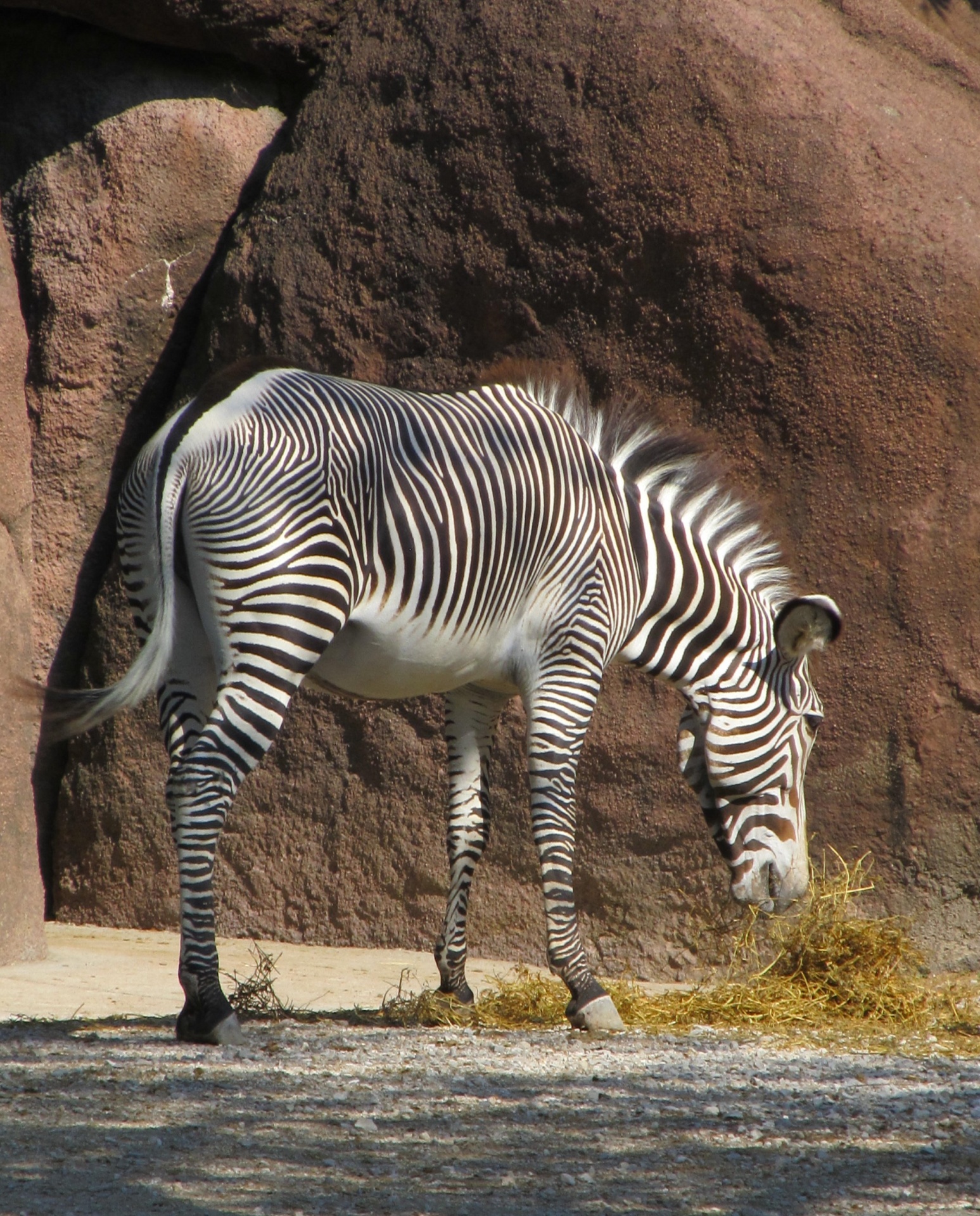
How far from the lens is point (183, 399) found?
719 centimetres

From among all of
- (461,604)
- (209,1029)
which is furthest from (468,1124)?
(461,604)

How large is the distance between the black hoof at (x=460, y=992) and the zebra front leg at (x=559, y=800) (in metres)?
0.45

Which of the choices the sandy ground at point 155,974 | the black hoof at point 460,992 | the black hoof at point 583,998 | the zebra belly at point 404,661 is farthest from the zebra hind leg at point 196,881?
the black hoof at point 583,998

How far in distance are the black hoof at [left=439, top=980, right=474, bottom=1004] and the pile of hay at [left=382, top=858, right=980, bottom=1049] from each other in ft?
0.23

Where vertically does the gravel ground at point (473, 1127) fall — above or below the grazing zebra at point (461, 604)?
below

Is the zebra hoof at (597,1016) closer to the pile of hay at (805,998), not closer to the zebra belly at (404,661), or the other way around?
the pile of hay at (805,998)

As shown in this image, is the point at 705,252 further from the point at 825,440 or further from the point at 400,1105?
the point at 400,1105

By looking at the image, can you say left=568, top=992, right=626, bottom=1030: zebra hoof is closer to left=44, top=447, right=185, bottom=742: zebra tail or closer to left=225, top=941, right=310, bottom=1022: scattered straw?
left=225, top=941, right=310, bottom=1022: scattered straw

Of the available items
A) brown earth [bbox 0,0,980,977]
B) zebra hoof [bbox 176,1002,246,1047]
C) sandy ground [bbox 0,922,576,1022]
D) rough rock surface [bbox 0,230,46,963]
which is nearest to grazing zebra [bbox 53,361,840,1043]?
zebra hoof [bbox 176,1002,246,1047]

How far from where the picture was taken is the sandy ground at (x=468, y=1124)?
262 cm

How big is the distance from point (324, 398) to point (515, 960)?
3.12m

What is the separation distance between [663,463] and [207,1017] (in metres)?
2.65

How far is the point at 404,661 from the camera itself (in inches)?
180

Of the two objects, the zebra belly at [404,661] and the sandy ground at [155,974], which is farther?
the sandy ground at [155,974]
